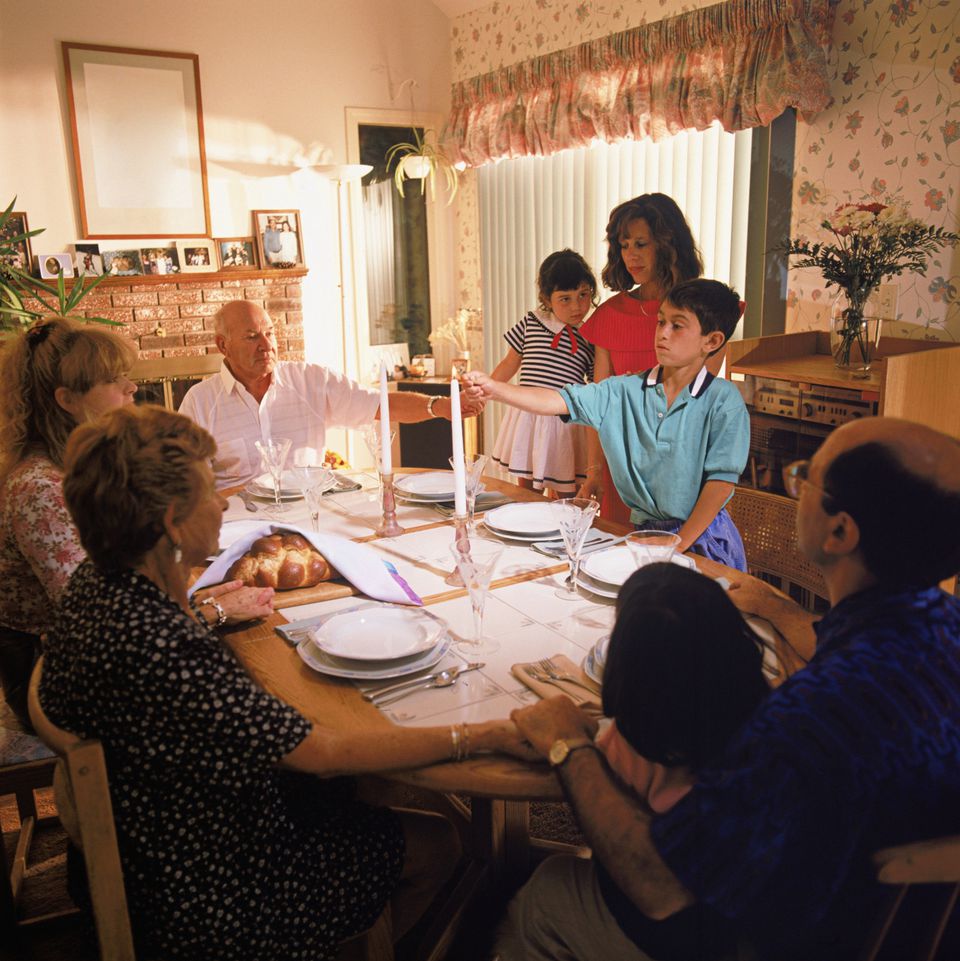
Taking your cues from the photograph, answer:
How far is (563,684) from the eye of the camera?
4.39 feet

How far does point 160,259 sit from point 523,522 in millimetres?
3318

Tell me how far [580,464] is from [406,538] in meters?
1.50

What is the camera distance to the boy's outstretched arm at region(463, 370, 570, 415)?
2.36 meters

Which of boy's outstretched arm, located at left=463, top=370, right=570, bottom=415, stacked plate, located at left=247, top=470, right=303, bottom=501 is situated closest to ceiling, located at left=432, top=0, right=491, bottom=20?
boy's outstretched arm, located at left=463, top=370, right=570, bottom=415

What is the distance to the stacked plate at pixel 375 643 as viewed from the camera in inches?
54.9

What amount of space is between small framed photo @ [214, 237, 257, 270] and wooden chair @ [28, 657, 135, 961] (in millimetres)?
3979

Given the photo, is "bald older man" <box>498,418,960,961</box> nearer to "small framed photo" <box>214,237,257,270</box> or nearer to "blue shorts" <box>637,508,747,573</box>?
"blue shorts" <box>637,508,747,573</box>

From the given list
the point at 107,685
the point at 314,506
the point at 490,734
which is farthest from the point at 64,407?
the point at 490,734

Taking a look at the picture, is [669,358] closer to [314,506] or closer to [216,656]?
[314,506]

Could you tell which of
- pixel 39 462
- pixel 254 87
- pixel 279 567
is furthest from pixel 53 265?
pixel 279 567

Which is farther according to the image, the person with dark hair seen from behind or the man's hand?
the person with dark hair seen from behind

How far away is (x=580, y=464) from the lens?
3.48m

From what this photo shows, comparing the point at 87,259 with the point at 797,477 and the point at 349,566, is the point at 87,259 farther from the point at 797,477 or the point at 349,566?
the point at 797,477

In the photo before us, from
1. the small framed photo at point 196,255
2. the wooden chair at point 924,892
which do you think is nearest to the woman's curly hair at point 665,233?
the wooden chair at point 924,892
